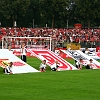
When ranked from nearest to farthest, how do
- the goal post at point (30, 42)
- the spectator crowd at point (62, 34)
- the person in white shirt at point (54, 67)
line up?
the person in white shirt at point (54, 67), the goal post at point (30, 42), the spectator crowd at point (62, 34)

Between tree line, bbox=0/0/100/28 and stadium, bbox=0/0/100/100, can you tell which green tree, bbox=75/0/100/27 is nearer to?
tree line, bbox=0/0/100/28

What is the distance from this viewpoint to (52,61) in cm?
2688

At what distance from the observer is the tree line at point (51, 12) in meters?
76.1

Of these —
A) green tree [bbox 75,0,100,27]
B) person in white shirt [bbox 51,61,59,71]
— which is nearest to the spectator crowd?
green tree [bbox 75,0,100,27]

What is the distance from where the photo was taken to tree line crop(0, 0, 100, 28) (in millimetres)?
76062

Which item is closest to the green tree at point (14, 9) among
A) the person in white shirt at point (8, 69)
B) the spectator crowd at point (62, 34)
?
the spectator crowd at point (62, 34)

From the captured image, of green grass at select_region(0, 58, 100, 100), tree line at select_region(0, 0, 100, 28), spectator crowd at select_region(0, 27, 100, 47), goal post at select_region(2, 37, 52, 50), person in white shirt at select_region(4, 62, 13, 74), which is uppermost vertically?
tree line at select_region(0, 0, 100, 28)

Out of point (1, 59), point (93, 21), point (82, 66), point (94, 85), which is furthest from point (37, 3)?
point (94, 85)

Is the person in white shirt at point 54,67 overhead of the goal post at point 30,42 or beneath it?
beneath

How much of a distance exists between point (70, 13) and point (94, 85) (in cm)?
6849

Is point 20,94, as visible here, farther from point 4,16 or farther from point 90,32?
point 4,16

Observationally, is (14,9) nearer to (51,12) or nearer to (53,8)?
(51,12)

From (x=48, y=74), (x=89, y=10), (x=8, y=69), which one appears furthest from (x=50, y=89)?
(x=89, y=10)

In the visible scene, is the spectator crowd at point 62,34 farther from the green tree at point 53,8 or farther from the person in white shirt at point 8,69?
the person in white shirt at point 8,69
